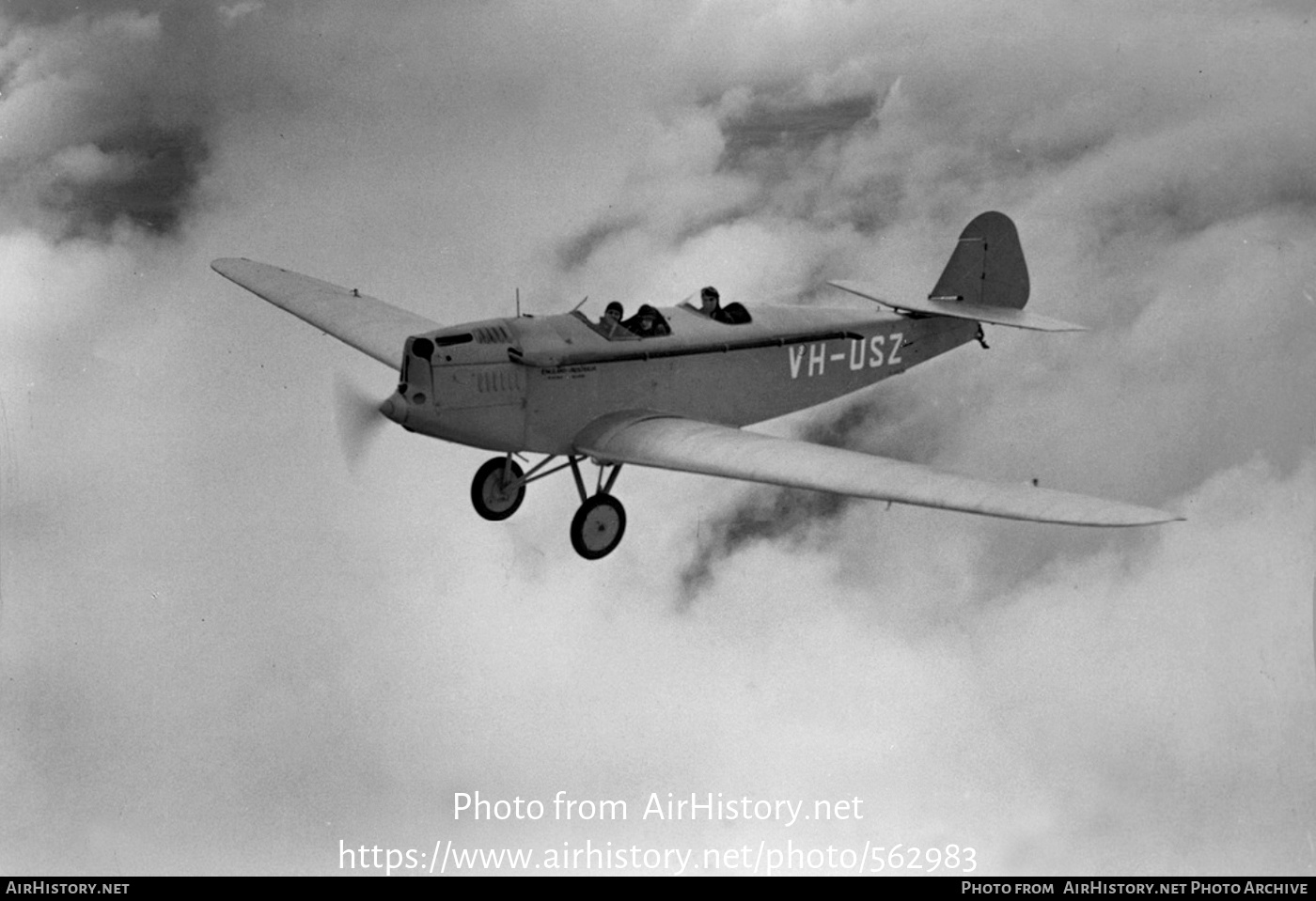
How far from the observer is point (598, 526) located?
35.0 feet

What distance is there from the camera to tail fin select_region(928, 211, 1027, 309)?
1264cm

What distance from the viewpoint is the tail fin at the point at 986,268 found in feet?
41.5

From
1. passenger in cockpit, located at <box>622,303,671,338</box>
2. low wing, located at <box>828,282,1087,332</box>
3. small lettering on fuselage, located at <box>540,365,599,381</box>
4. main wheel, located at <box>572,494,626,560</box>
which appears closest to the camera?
small lettering on fuselage, located at <box>540,365,599,381</box>

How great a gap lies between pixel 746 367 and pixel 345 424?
9.32 feet

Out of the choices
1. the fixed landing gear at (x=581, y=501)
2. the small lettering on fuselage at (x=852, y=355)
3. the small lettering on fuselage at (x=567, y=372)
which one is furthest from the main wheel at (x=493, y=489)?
the small lettering on fuselage at (x=852, y=355)

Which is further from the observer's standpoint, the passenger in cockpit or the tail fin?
the tail fin

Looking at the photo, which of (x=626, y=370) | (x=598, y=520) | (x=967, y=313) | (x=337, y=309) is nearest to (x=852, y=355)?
(x=967, y=313)

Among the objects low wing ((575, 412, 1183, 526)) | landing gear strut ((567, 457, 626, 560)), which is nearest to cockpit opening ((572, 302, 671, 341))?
low wing ((575, 412, 1183, 526))

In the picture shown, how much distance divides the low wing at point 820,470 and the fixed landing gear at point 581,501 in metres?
0.29

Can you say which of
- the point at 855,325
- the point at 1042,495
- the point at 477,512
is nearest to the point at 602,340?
the point at 477,512

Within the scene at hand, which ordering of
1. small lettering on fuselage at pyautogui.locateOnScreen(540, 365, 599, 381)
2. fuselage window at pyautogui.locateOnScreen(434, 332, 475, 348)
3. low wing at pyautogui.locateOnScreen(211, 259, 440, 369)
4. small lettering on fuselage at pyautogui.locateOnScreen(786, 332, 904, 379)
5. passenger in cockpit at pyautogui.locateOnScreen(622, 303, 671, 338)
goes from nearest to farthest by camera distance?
1. fuselage window at pyautogui.locateOnScreen(434, 332, 475, 348)
2. small lettering on fuselage at pyautogui.locateOnScreen(540, 365, 599, 381)
3. passenger in cockpit at pyautogui.locateOnScreen(622, 303, 671, 338)
4. small lettering on fuselage at pyautogui.locateOnScreen(786, 332, 904, 379)
5. low wing at pyautogui.locateOnScreen(211, 259, 440, 369)

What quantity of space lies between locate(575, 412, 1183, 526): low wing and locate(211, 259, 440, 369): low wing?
1.93m

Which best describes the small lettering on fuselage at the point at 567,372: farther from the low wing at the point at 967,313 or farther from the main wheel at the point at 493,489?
the low wing at the point at 967,313

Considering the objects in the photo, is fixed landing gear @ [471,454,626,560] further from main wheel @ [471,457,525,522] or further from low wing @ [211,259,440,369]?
low wing @ [211,259,440,369]
